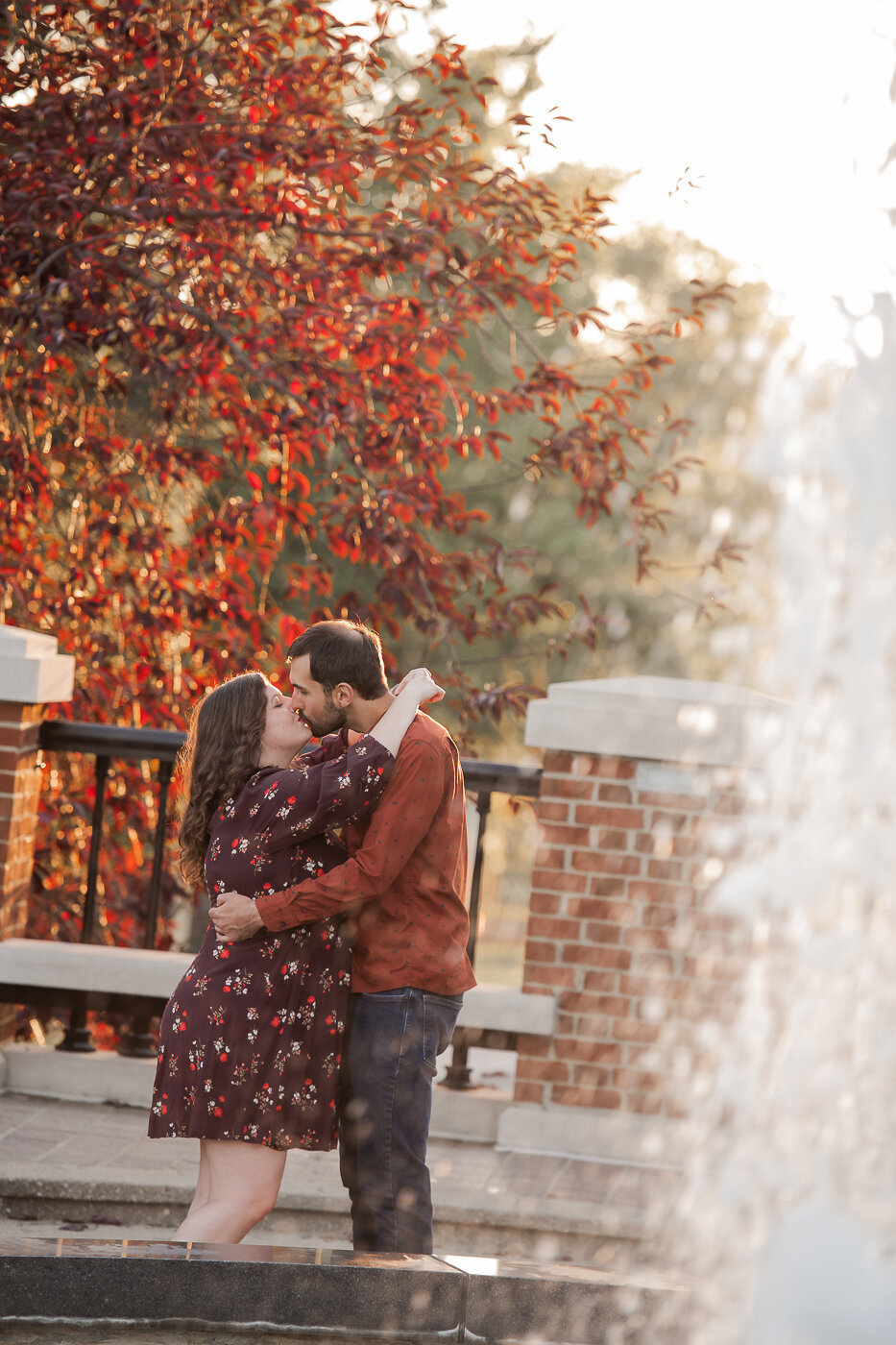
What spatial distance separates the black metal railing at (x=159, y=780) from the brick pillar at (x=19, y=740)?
14 centimetres

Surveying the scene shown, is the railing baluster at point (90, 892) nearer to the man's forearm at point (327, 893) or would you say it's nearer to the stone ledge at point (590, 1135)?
the stone ledge at point (590, 1135)

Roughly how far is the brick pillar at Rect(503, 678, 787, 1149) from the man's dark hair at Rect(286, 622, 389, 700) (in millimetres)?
1493

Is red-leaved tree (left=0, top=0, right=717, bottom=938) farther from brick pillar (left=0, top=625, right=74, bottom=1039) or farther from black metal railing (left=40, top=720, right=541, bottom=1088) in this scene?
brick pillar (left=0, top=625, right=74, bottom=1039)

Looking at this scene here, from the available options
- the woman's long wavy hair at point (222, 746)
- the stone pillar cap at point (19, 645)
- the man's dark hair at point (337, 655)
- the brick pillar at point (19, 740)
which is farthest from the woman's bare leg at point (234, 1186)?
the stone pillar cap at point (19, 645)

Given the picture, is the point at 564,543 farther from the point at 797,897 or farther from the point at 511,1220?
the point at 797,897

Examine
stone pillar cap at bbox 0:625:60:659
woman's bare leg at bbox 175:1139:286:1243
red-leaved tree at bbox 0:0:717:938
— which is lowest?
woman's bare leg at bbox 175:1139:286:1243

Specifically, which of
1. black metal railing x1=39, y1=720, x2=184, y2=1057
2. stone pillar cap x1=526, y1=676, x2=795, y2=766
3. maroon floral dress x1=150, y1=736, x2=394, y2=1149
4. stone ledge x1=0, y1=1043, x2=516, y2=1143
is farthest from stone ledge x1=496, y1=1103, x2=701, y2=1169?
maroon floral dress x1=150, y1=736, x2=394, y2=1149

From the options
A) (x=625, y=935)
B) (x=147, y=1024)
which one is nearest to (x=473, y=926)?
(x=625, y=935)

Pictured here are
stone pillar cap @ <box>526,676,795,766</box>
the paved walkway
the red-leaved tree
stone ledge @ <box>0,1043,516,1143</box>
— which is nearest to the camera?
the paved walkway

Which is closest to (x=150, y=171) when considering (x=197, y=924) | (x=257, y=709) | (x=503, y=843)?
(x=257, y=709)

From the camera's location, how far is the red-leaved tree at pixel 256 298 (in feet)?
18.8

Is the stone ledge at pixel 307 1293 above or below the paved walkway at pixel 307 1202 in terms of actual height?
above

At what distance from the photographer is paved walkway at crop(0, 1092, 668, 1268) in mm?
4094

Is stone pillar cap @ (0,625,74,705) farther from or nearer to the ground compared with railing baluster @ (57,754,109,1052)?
farther from the ground
